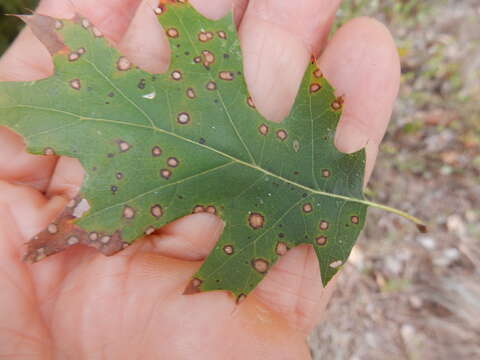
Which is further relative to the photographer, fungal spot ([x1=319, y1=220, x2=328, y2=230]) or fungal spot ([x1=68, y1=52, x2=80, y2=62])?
fungal spot ([x1=319, y1=220, x2=328, y2=230])

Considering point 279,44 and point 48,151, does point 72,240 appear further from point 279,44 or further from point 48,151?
point 279,44

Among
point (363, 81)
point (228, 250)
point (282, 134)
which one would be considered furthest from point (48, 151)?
point (363, 81)

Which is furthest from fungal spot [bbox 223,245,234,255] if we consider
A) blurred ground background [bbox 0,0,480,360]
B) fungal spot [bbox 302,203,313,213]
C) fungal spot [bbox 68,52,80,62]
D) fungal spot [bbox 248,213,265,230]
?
blurred ground background [bbox 0,0,480,360]

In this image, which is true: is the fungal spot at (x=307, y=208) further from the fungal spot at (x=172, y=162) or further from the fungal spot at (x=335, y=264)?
the fungal spot at (x=172, y=162)

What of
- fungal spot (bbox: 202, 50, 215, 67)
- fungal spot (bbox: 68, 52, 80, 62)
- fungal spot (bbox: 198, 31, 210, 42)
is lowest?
fungal spot (bbox: 68, 52, 80, 62)

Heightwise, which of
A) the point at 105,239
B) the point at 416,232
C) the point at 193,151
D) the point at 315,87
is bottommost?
the point at 416,232

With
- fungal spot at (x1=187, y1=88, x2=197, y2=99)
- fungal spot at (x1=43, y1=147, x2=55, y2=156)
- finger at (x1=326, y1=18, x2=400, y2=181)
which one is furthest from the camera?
finger at (x1=326, y1=18, x2=400, y2=181)

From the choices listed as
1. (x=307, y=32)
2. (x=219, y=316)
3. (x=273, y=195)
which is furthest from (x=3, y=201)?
(x=307, y=32)

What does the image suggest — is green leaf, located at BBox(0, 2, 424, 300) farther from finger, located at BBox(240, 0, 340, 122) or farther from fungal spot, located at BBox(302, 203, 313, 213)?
finger, located at BBox(240, 0, 340, 122)
